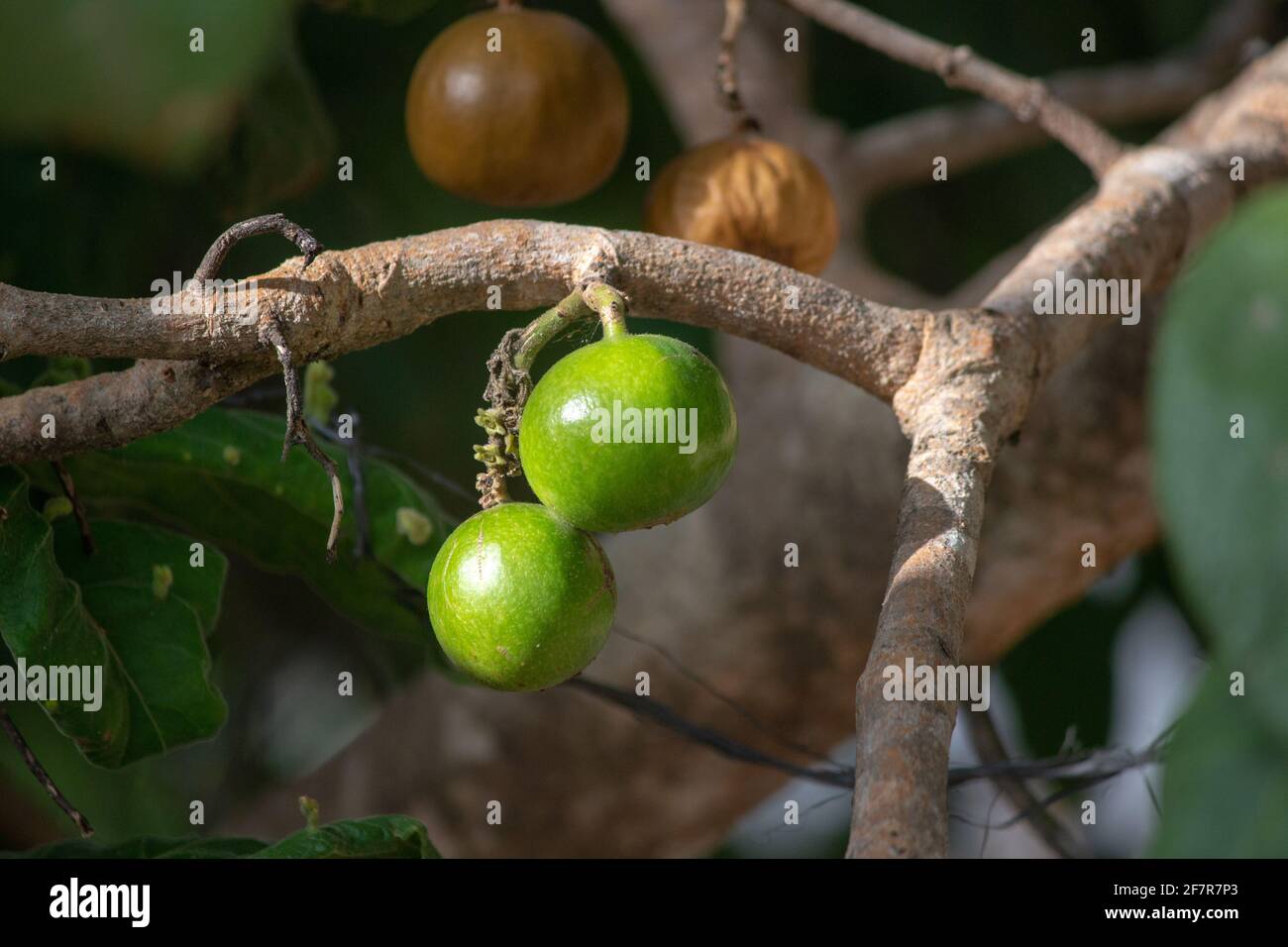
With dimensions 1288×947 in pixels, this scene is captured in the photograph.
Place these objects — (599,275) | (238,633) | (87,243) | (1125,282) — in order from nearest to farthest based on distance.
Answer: (599,275) → (1125,282) → (87,243) → (238,633)

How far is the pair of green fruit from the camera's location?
2.77ft

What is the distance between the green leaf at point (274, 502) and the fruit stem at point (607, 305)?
1.63 ft

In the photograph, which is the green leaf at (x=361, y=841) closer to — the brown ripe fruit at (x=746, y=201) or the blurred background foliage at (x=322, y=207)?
the blurred background foliage at (x=322, y=207)

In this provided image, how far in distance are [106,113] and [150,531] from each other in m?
0.80

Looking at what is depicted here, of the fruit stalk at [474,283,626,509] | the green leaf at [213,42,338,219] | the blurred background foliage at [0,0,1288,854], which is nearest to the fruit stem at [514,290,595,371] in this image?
the fruit stalk at [474,283,626,509]

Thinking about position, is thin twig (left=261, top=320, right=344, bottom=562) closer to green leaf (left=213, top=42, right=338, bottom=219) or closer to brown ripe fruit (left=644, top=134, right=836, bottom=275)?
brown ripe fruit (left=644, top=134, right=836, bottom=275)

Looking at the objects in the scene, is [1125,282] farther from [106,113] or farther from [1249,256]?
[106,113]

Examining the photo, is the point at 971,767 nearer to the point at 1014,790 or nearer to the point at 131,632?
the point at 1014,790

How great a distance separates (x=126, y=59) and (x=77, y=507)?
772mm

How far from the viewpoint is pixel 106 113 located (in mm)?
516

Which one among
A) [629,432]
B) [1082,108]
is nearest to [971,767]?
[629,432]

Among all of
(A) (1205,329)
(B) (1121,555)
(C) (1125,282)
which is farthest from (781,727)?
(A) (1205,329)

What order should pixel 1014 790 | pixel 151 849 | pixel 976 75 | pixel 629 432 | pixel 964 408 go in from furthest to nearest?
1. pixel 1014 790
2. pixel 976 75
3. pixel 151 849
4. pixel 964 408
5. pixel 629 432

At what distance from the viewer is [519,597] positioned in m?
0.89
